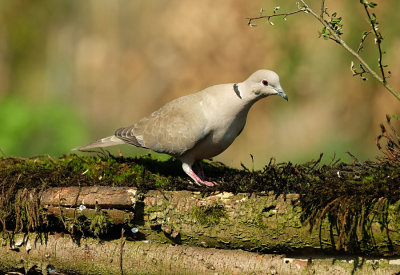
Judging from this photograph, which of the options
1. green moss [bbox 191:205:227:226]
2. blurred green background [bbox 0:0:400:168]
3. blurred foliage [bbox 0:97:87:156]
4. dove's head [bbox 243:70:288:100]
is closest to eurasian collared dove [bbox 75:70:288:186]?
dove's head [bbox 243:70:288:100]

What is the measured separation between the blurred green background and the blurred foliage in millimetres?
16

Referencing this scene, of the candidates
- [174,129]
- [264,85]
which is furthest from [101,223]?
[264,85]

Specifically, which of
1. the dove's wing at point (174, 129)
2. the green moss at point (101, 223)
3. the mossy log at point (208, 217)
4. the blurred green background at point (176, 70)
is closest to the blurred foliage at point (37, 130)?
the blurred green background at point (176, 70)

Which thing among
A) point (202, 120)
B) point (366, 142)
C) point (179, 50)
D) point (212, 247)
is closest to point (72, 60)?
point (179, 50)

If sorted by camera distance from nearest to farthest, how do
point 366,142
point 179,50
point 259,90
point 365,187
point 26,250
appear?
1. point 365,187
2. point 26,250
3. point 259,90
4. point 366,142
5. point 179,50

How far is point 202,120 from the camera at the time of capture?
4016mm

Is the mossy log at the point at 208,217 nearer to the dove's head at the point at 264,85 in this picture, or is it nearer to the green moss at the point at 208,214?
the green moss at the point at 208,214

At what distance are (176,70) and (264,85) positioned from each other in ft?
15.9

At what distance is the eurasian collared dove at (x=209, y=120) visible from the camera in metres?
3.97

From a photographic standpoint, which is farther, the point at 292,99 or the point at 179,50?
the point at 179,50

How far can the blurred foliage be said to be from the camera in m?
7.34

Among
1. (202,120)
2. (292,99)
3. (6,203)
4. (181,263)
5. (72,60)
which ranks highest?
(72,60)

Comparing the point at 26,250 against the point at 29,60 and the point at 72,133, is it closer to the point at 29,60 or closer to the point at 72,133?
the point at 72,133

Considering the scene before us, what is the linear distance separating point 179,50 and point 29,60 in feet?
8.94
